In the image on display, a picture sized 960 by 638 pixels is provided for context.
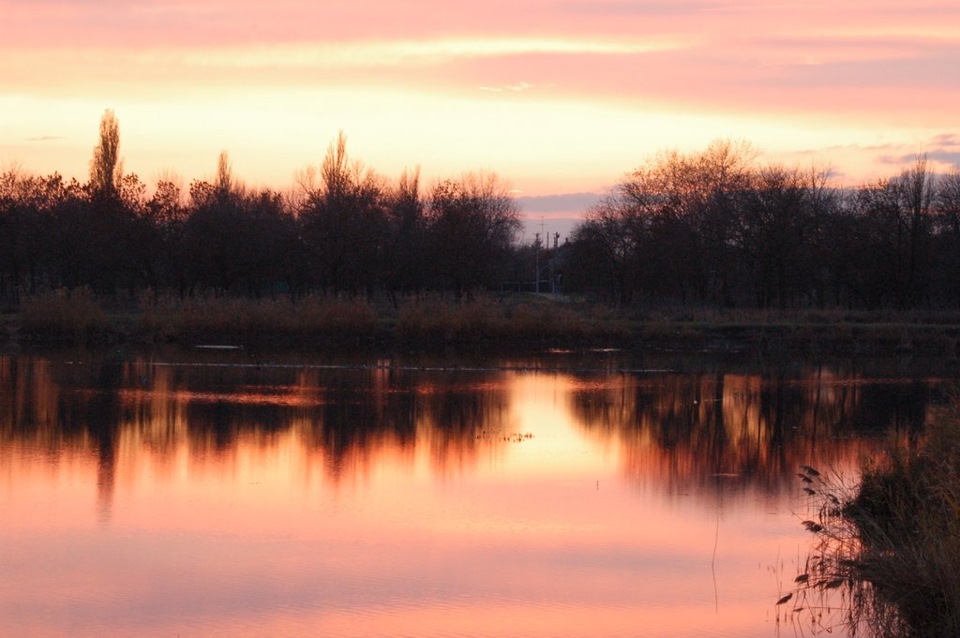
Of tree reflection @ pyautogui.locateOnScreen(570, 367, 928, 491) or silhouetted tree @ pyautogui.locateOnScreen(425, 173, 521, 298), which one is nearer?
tree reflection @ pyautogui.locateOnScreen(570, 367, 928, 491)

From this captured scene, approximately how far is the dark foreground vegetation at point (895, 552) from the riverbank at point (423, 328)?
91.3 feet

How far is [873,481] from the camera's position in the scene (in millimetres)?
13484

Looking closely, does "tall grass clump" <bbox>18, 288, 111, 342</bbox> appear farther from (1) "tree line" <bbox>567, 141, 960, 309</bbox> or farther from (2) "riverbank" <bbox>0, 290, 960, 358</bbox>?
(1) "tree line" <bbox>567, 141, 960, 309</bbox>

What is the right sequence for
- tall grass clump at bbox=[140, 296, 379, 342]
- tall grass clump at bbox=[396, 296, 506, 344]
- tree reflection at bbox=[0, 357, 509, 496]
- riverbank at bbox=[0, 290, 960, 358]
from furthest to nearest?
1. tall grass clump at bbox=[396, 296, 506, 344]
2. tall grass clump at bbox=[140, 296, 379, 342]
3. riverbank at bbox=[0, 290, 960, 358]
4. tree reflection at bbox=[0, 357, 509, 496]

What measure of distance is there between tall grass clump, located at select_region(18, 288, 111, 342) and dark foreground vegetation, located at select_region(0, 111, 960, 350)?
219 mm

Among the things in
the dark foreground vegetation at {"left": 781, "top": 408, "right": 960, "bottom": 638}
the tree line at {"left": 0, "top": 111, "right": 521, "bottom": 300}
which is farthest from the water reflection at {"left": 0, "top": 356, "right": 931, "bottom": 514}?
the tree line at {"left": 0, "top": 111, "right": 521, "bottom": 300}

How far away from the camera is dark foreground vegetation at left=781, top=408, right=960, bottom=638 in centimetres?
855

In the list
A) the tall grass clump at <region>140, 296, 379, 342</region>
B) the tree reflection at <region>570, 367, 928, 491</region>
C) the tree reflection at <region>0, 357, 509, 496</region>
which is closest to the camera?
the tree reflection at <region>570, 367, 928, 491</region>

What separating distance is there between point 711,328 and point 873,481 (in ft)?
107

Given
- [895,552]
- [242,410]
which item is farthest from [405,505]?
[242,410]

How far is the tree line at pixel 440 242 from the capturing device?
5403cm

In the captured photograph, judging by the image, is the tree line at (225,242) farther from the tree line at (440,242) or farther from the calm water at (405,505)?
the calm water at (405,505)

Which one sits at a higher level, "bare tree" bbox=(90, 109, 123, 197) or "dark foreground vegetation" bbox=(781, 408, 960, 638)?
"bare tree" bbox=(90, 109, 123, 197)

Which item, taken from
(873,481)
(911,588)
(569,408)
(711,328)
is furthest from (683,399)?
(711,328)
